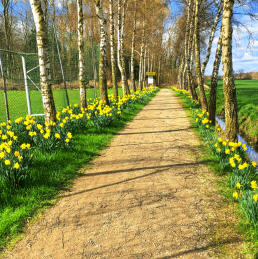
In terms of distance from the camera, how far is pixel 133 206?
2986mm

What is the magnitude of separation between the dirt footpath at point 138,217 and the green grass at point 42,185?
0.64ft

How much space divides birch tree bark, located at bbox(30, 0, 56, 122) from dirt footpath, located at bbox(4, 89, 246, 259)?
7.43 feet

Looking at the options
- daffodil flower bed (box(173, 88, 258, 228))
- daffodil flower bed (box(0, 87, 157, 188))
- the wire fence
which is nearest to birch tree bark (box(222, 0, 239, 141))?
daffodil flower bed (box(173, 88, 258, 228))

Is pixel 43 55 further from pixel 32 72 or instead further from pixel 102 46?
pixel 32 72

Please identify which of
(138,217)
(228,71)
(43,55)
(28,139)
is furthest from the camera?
(43,55)

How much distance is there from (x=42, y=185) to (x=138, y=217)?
5.56ft

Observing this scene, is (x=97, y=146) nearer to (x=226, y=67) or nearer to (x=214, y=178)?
(x=214, y=178)

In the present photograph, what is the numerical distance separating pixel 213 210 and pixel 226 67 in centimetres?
321

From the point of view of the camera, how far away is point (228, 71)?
474 cm

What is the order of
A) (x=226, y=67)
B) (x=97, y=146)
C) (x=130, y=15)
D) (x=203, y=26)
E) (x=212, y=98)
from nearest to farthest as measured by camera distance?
(x=226, y=67) → (x=97, y=146) → (x=212, y=98) → (x=203, y=26) → (x=130, y=15)

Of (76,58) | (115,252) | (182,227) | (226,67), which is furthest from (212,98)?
(76,58)

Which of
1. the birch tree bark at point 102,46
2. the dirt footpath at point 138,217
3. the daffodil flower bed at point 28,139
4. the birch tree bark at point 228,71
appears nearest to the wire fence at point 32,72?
the birch tree bark at point 102,46

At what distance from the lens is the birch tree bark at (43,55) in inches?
212

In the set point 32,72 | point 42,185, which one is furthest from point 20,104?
point 42,185
